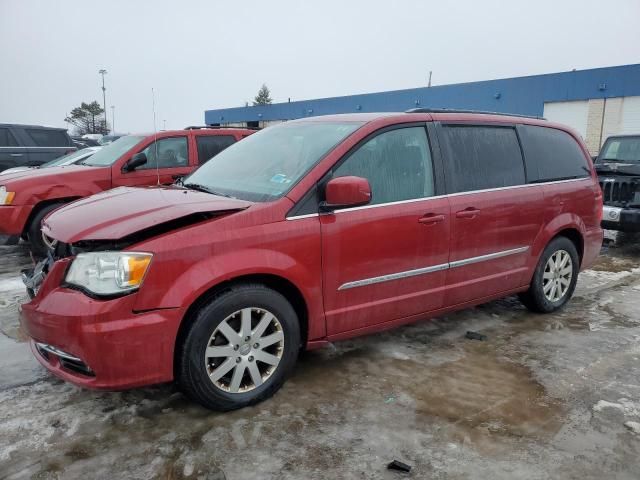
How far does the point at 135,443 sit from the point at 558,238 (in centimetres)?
394

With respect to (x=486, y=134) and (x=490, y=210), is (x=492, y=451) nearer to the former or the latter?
(x=490, y=210)

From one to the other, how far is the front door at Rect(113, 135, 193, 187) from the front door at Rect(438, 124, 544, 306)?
4.17 meters

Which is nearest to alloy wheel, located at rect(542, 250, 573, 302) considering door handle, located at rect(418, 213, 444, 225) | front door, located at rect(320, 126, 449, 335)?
front door, located at rect(320, 126, 449, 335)

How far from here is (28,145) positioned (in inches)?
447

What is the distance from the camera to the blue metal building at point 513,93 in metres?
21.4

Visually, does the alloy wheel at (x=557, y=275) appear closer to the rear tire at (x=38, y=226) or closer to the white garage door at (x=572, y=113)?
the rear tire at (x=38, y=226)

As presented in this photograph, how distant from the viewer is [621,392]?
3361mm

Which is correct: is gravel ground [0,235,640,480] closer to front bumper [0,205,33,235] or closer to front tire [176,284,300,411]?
front tire [176,284,300,411]

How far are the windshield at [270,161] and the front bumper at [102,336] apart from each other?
3.30 ft

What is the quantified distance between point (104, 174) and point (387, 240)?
185 inches

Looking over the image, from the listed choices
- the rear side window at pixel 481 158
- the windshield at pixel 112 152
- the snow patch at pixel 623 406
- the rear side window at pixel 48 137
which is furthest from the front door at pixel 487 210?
the rear side window at pixel 48 137

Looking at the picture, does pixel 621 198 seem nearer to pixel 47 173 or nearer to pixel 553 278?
A: pixel 553 278

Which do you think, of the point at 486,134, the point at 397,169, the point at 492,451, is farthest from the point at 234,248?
the point at 486,134

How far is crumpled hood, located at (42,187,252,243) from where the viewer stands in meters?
2.79
